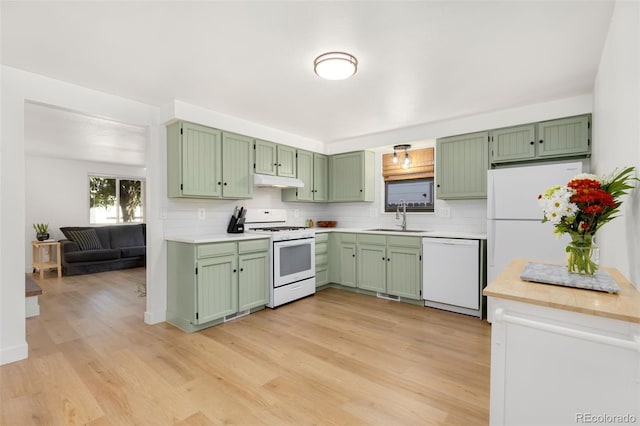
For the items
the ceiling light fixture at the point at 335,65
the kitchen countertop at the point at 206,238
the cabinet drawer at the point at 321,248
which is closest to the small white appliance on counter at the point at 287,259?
the cabinet drawer at the point at 321,248

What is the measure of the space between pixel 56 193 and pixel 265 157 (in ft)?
17.1

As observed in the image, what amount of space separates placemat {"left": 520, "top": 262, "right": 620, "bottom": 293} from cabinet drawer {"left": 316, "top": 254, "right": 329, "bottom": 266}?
3048 mm

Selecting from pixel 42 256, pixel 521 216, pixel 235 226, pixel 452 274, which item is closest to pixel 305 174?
pixel 235 226

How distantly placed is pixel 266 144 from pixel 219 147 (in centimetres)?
72

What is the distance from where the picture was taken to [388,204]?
480 centimetres

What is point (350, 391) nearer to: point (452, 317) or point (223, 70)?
point (452, 317)

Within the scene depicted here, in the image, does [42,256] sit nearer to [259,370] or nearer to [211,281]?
[211,281]

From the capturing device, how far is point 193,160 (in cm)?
330

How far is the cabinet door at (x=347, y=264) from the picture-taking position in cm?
441

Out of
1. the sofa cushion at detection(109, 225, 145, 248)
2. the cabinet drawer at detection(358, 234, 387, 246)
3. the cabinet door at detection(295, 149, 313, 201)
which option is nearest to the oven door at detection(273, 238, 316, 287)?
the cabinet drawer at detection(358, 234, 387, 246)

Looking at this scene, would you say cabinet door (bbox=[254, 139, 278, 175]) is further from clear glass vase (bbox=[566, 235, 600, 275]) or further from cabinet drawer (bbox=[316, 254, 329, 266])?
clear glass vase (bbox=[566, 235, 600, 275])

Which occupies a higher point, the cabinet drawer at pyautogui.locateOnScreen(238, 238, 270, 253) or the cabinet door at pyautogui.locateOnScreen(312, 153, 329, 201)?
the cabinet door at pyautogui.locateOnScreen(312, 153, 329, 201)

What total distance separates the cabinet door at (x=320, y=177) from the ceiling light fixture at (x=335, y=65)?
2530 mm

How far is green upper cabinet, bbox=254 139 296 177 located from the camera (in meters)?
3.99
